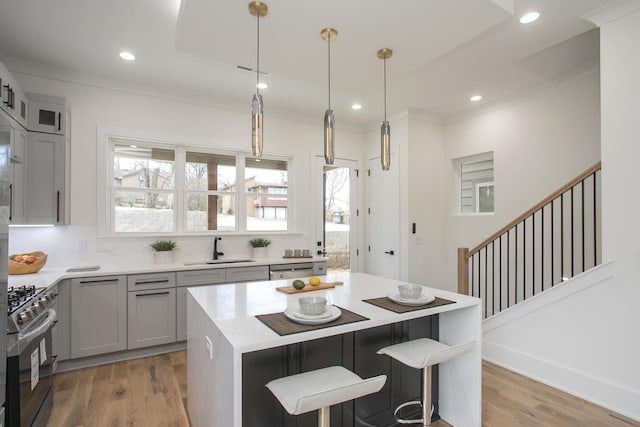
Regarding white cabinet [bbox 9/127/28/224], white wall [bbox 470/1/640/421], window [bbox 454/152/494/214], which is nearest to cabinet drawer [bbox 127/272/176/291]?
white cabinet [bbox 9/127/28/224]

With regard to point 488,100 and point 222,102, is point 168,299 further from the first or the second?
point 488,100

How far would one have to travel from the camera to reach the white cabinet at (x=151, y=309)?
3.35 m

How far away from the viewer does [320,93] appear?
409cm

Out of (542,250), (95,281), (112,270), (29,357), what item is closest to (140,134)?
(112,270)

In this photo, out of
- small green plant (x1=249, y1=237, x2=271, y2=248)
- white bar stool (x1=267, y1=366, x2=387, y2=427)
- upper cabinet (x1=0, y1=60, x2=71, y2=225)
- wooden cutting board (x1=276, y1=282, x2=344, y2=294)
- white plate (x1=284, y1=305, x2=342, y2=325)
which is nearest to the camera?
white bar stool (x1=267, y1=366, x2=387, y2=427)

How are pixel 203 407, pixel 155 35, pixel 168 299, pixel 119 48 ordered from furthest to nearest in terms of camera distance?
pixel 168 299
pixel 119 48
pixel 155 35
pixel 203 407

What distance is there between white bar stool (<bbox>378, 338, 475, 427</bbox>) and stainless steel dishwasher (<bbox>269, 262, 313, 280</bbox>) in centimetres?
234

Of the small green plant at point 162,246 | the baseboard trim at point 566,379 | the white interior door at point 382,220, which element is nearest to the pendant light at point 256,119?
the small green plant at point 162,246

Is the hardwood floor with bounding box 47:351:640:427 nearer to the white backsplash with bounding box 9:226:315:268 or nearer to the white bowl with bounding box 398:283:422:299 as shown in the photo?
the white bowl with bounding box 398:283:422:299

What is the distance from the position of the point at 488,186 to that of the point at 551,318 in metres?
2.20

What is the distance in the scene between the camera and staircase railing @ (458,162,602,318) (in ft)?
11.4

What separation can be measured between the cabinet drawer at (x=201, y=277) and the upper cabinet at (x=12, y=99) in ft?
6.33

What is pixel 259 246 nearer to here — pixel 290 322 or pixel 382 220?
pixel 382 220

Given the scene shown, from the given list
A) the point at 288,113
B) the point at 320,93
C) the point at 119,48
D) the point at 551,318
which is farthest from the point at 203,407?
the point at 288,113
